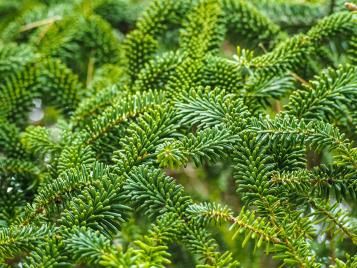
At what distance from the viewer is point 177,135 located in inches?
25.6

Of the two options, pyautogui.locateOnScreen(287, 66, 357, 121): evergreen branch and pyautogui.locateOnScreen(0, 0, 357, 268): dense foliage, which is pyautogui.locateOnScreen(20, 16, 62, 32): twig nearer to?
pyautogui.locateOnScreen(0, 0, 357, 268): dense foliage

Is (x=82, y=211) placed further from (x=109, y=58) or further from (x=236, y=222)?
(x=109, y=58)

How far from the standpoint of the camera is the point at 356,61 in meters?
0.76

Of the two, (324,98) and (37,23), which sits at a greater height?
(37,23)

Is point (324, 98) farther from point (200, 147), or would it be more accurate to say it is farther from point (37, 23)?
point (37, 23)

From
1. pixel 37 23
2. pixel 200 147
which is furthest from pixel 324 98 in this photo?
pixel 37 23

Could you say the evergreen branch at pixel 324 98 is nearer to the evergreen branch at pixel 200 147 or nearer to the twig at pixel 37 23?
the evergreen branch at pixel 200 147

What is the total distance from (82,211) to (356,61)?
1.46ft

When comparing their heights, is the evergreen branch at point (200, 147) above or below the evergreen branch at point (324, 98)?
below

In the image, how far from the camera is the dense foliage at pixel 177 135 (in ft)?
1.90

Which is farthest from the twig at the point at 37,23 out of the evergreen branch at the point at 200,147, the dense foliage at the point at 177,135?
the evergreen branch at the point at 200,147

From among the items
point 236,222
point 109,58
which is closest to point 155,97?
point 236,222

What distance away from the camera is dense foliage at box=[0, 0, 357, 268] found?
1.90 ft

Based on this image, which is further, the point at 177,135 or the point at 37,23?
the point at 37,23
